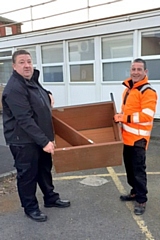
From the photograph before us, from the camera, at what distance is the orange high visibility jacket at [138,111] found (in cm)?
299

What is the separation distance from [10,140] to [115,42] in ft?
22.9

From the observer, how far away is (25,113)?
281cm

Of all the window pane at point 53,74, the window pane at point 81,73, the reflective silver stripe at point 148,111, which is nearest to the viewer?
the reflective silver stripe at point 148,111

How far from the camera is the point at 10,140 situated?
3.02 meters

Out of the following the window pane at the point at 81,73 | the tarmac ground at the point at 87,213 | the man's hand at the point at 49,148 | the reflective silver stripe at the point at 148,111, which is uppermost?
the window pane at the point at 81,73

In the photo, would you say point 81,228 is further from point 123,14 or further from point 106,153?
point 123,14

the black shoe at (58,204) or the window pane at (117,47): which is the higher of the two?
the window pane at (117,47)

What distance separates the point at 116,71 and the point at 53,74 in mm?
3004

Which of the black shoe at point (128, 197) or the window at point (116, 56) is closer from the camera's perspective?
the black shoe at point (128, 197)

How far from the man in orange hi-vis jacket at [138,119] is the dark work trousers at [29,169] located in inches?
39.6

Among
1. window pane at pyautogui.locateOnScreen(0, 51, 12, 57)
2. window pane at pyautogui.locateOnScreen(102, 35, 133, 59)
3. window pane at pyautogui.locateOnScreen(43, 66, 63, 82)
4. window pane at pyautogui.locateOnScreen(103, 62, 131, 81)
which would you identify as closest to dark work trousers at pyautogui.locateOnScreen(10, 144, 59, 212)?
window pane at pyautogui.locateOnScreen(103, 62, 131, 81)

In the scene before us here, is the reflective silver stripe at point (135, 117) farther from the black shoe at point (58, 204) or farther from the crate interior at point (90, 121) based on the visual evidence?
the black shoe at point (58, 204)

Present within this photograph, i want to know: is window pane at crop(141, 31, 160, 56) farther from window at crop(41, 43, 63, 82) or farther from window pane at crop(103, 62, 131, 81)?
window at crop(41, 43, 63, 82)

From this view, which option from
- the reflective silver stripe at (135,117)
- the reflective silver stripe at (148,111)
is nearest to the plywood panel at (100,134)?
the reflective silver stripe at (135,117)
